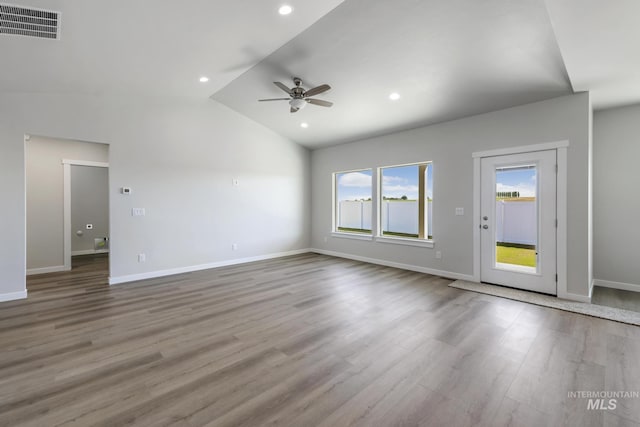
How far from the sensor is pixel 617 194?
415 centimetres

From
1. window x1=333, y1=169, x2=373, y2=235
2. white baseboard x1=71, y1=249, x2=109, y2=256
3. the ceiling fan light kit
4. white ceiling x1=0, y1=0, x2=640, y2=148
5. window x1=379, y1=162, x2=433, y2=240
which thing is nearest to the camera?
white ceiling x1=0, y1=0, x2=640, y2=148

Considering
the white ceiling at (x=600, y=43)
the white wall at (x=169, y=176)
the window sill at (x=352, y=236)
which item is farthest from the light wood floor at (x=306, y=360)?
the white ceiling at (x=600, y=43)

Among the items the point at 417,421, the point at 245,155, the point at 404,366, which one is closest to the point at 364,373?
the point at 404,366

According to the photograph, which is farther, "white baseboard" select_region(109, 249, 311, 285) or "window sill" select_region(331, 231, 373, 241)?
"window sill" select_region(331, 231, 373, 241)

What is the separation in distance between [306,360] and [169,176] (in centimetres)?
444

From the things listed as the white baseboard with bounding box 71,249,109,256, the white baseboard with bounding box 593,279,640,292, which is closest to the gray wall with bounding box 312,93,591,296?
the white baseboard with bounding box 593,279,640,292

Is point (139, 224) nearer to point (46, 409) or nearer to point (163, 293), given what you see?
point (163, 293)

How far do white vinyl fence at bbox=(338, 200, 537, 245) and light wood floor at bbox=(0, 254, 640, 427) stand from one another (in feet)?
3.72

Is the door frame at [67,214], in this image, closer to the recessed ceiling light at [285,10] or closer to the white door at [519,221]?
the recessed ceiling light at [285,10]

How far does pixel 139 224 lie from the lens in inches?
191

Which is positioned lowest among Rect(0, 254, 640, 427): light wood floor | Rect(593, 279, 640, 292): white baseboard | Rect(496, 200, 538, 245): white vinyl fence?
Rect(0, 254, 640, 427): light wood floor

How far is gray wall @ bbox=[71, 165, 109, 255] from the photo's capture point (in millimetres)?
6793

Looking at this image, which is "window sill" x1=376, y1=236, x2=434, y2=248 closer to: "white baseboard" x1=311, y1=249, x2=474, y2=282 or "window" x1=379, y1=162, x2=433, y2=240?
"window" x1=379, y1=162, x2=433, y2=240

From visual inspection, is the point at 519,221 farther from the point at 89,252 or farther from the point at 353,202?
the point at 89,252
